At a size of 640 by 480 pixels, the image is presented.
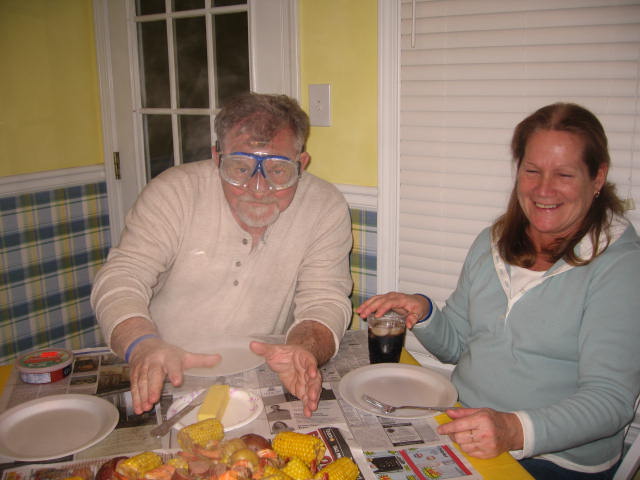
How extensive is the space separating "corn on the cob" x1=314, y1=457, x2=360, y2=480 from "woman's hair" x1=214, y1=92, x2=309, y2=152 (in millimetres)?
1032

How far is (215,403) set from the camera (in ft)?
4.05

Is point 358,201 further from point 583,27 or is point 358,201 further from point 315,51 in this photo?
point 583,27

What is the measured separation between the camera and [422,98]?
2.11 m

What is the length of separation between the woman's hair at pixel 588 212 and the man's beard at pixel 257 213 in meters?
0.73

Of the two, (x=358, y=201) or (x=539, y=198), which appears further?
(x=358, y=201)

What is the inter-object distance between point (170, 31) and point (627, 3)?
81.3 inches

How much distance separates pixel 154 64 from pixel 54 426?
2.21m

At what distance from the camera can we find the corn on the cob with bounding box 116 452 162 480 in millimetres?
1004

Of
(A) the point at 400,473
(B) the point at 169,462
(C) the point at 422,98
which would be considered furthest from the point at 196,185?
(A) the point at 400,473

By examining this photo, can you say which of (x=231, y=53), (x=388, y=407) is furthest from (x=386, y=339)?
(x=231, y=53)

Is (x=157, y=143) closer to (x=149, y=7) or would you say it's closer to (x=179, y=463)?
(x=149, y=7)

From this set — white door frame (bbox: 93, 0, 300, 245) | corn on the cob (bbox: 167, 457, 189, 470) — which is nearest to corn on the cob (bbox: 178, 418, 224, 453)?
corn on the cob (bbox: 167, 457, 189, 470)

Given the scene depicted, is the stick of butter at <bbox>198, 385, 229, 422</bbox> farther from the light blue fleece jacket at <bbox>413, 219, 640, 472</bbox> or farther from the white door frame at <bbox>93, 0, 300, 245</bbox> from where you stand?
the white door frame at <bbox>93, 0, 300, 245</bbox>

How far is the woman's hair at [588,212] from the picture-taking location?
4.72ft
